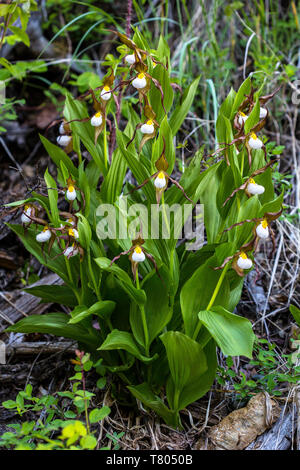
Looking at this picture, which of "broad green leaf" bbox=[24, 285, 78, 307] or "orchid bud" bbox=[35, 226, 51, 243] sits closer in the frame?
"orchid bud" bbox=[35, 226, 51, 243]

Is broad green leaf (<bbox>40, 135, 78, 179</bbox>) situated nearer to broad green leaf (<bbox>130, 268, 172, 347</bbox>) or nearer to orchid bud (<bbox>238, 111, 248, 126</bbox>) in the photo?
broad green leaf (<bbox>130, 268, 172, 347</bbox>)

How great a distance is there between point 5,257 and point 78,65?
1.49 meters

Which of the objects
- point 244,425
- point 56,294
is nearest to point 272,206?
point 244,425

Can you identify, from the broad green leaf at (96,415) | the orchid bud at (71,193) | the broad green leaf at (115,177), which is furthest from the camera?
the broad green leaf at (115,177)

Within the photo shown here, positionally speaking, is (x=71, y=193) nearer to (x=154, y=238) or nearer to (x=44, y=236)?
(x=44, y=236)

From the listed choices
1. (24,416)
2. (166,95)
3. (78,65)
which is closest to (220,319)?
(166,95)

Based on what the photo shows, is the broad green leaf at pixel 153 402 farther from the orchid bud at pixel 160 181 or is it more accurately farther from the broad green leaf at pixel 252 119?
the broad green leaf at pixel 252 119

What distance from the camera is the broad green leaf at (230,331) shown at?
4.01 feet

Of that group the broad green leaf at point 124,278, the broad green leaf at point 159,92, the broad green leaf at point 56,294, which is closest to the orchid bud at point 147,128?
the broad green leaf at point 159,92

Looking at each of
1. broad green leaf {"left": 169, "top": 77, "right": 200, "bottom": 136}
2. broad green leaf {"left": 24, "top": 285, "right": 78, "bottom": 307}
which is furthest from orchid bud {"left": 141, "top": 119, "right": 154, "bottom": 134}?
broad green leaf {"left": 24, "top": 285, "right": 78, "bottom": 307}

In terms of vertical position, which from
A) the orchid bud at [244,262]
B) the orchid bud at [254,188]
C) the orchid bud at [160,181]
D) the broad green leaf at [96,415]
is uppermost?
the orchid bud at [160,181]

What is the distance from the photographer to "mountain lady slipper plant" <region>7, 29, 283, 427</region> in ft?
4.48

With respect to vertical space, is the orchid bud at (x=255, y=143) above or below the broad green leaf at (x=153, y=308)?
above

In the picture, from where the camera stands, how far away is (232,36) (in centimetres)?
327
